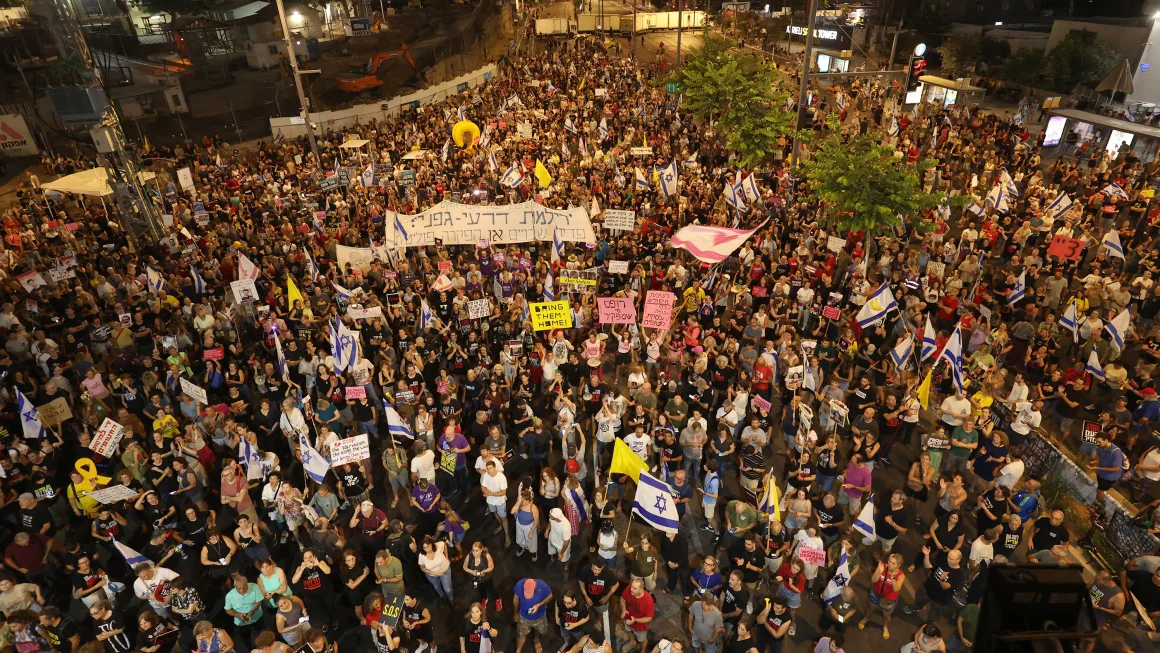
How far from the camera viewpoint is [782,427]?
37.9 ft

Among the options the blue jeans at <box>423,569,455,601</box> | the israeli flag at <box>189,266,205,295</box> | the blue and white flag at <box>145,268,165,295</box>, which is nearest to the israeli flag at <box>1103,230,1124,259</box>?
the blue jeans at <box>423,569,455,601</box>

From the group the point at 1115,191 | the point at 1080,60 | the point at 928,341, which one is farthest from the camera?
the point at 1080,60

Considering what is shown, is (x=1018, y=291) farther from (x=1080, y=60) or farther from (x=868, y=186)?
(x=1080, y=60)

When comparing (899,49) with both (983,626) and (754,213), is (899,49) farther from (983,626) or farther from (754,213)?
(983,626)

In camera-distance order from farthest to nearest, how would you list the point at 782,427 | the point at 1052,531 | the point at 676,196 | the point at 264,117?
the point at 264,117 < the point at 676,196 < the point at 782,427 < the point at 1052,531

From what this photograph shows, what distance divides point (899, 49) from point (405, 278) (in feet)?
Answer: 173

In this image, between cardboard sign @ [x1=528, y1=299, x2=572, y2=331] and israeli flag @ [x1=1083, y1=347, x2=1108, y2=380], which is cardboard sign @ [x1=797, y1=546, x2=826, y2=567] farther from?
israeli flag @ [x1=1083, y1=347, x2=1108, y2=380]

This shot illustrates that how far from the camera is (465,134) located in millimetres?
28516

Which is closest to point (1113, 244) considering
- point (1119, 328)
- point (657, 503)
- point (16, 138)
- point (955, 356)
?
point (1119, 328)

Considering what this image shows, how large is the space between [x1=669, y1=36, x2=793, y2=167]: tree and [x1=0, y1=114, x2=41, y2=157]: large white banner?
29.5m

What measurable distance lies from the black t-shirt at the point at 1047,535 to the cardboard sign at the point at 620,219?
1079 cm

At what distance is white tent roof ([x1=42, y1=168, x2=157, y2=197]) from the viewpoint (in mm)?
19703

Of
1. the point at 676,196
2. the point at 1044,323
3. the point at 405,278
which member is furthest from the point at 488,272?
the point at 1044,323

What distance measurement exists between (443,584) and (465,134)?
22982mm
